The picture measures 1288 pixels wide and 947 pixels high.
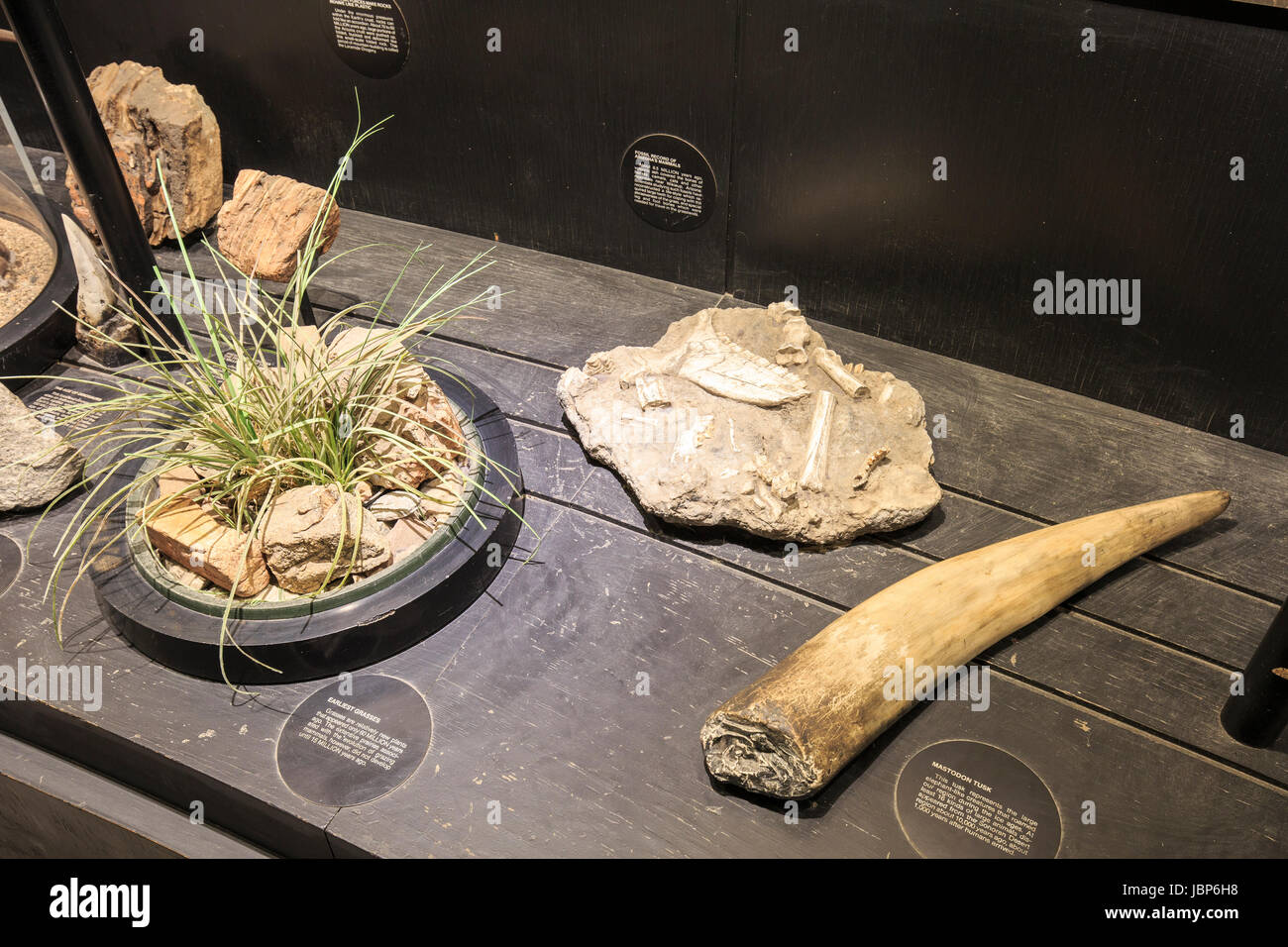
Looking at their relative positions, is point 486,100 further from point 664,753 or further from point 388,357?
point 664,753

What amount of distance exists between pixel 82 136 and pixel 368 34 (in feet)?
3.50

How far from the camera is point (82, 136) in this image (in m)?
2.55

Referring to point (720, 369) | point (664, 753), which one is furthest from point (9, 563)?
point (720, 369)

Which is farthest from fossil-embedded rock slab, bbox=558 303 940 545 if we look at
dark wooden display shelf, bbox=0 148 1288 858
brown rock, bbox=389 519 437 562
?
brown rock, bbox=389 519 437 562

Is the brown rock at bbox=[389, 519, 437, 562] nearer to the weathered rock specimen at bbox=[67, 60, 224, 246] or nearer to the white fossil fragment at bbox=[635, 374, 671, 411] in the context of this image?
the white fossil fragment at bbox=[635, 374, 671, 411]

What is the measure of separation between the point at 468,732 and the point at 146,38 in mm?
3031

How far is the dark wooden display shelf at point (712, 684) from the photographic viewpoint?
197 centimetres

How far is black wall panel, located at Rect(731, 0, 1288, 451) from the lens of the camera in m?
2.36

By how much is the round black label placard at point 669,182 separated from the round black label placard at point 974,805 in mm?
1825

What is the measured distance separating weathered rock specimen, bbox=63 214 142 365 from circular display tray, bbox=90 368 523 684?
83 cm

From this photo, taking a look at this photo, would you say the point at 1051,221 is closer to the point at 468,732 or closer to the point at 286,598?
the point at 468,732

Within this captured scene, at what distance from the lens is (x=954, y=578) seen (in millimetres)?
2131
